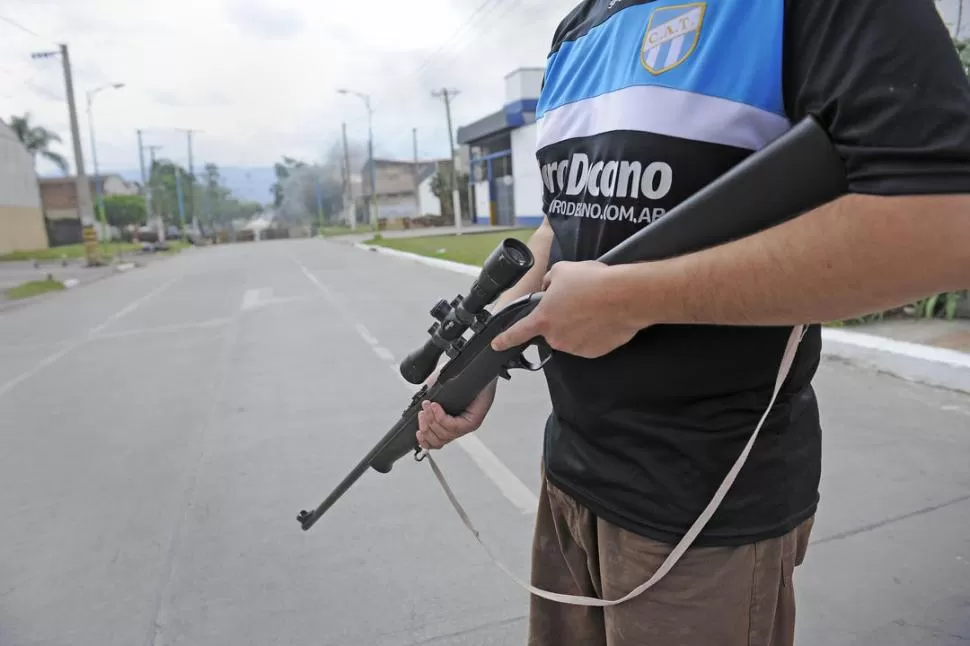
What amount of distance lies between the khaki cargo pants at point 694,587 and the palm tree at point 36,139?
199 feet

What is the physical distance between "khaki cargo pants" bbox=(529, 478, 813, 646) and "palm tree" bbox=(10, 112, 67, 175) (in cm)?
6063

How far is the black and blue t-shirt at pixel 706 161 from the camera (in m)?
0.69

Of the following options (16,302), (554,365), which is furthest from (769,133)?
(16,302)

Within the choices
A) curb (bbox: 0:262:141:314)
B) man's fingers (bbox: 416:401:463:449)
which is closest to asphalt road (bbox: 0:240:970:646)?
man's fingers (bbox: 416:401:463:449)

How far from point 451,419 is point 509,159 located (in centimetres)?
3758

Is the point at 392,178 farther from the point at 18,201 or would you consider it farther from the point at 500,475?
the point at 500,475

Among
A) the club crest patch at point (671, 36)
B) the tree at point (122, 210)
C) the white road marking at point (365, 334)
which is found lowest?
the white road marking at point (365, 334)

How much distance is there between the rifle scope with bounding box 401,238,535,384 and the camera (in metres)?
1.25

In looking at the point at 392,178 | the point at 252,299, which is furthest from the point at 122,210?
the point at 252,299

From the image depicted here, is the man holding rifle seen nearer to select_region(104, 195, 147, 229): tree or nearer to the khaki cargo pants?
the khaki cargo pants

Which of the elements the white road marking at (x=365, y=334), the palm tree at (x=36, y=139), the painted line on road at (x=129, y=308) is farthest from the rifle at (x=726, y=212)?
the palm tree at (x=36, y=139)

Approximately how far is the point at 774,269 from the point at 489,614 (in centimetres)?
205

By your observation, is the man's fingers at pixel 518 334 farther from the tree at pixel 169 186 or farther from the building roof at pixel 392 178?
the tree at pixel 169 186

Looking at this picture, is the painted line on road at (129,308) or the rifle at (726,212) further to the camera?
the painted line on road at (129,308)
